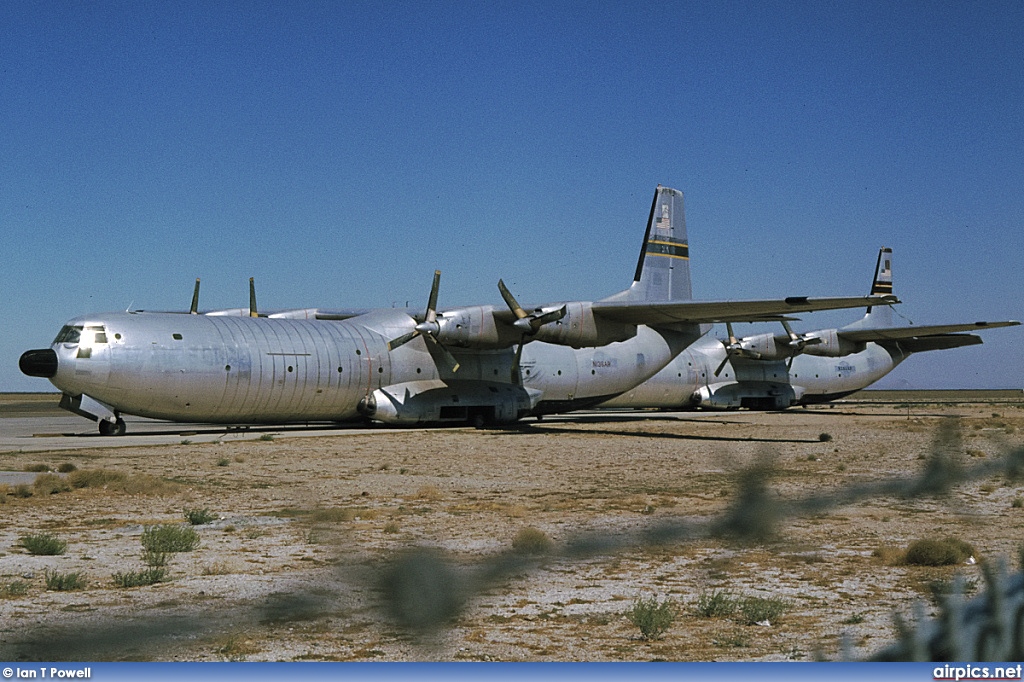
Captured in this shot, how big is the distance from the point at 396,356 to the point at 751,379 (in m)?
20.7

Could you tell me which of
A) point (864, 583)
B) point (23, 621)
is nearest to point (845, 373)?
point (864, 583)

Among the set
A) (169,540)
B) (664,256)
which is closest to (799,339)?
(664,256)

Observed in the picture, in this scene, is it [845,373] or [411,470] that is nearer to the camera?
[411,470]

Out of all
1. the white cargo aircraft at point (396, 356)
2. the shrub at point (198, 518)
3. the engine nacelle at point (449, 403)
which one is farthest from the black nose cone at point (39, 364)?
the shrub at point (198, 518)

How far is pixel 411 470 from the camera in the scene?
15305 millimetres

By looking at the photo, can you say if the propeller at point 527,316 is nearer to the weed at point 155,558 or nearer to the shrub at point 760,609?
the weed at point 155,558

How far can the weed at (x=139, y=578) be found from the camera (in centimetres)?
635

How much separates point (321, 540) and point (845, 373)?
46.7 meters

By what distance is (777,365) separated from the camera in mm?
41906

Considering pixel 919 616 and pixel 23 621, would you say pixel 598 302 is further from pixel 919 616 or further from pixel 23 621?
pixel 919 616

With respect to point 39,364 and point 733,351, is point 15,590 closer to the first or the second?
point 39,364

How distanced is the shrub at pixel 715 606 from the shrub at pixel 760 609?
2.7 inches

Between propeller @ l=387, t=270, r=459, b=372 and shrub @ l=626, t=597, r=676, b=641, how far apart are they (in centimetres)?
2015

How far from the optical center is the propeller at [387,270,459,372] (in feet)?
83.9
